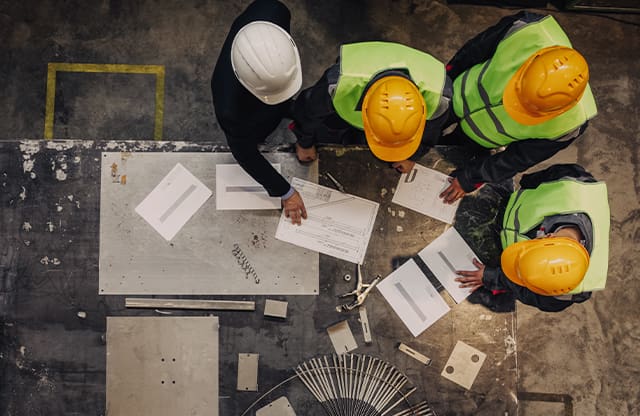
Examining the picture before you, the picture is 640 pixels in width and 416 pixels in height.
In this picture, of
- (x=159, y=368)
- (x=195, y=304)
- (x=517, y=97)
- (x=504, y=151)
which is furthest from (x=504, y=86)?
(x=159, y=368)

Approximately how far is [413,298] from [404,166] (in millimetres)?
753

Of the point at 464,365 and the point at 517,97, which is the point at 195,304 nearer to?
the point at 464,365

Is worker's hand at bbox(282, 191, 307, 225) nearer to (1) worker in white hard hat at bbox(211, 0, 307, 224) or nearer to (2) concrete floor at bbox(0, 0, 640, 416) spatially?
(1) worker in white hard hat at bbox(211, 0, 307, 224)

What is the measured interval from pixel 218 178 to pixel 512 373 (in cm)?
199

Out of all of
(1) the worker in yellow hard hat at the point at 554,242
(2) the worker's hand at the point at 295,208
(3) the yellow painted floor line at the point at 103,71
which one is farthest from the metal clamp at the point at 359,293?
(3) the yellow painted floor line at the point at 103,71

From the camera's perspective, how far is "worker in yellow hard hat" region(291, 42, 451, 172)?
7.79ft

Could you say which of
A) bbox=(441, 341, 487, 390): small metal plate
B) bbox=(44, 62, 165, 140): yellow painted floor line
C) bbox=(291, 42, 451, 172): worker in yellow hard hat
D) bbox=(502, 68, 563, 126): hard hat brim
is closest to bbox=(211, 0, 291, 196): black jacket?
bbox=(291, 42, 451, 172): worker in yellow hard hat

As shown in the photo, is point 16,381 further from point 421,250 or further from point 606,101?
point 606,101

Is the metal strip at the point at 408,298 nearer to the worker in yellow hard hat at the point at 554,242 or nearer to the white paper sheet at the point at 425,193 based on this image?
the worker in yellow hard hat at the point at 554,242

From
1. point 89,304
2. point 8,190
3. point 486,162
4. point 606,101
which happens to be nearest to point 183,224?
point 89,304

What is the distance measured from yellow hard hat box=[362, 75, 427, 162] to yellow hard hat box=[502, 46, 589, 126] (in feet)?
1.50

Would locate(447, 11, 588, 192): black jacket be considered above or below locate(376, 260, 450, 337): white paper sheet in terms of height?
above

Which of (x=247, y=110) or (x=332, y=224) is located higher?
(x=247, y=110)

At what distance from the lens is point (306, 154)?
2.95 meters
